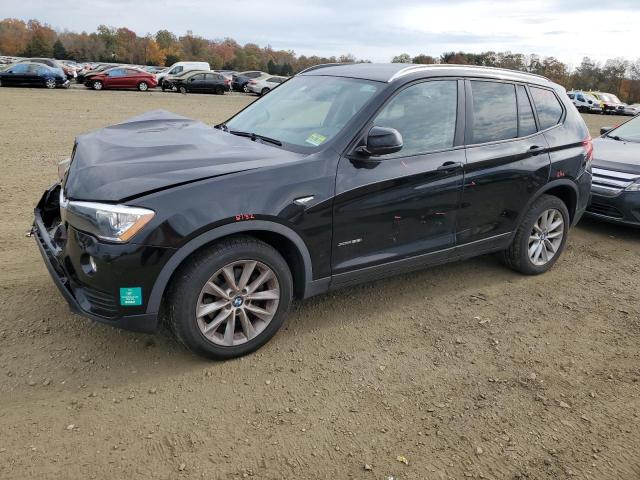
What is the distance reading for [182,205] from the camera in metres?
2.99

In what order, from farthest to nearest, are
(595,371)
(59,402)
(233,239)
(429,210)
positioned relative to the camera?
(429,210) → (595,371) → (233,239) → (59,402)

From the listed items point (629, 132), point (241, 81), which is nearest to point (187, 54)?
point (241, 81)

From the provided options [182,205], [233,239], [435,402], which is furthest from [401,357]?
[182,205]

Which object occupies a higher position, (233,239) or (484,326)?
(233,239)

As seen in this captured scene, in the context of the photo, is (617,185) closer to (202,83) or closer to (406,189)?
(406,189)

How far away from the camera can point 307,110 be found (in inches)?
162

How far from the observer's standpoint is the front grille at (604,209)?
250 inches

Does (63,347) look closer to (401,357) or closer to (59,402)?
(59,402)

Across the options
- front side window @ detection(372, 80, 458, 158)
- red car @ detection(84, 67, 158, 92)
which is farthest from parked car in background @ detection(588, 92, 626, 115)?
front side window @ detection(372, 80, 458, 158)

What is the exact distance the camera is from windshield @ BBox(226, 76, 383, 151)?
3.77 metres

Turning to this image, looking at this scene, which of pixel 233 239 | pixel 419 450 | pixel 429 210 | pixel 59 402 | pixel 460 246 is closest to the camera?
pixel 419 450

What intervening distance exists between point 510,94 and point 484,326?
6.64ft

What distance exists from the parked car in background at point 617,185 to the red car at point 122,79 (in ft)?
90.3

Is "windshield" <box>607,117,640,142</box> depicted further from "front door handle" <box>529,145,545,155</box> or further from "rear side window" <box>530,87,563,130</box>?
"front door handle" <box>529,145,545,155</box>
